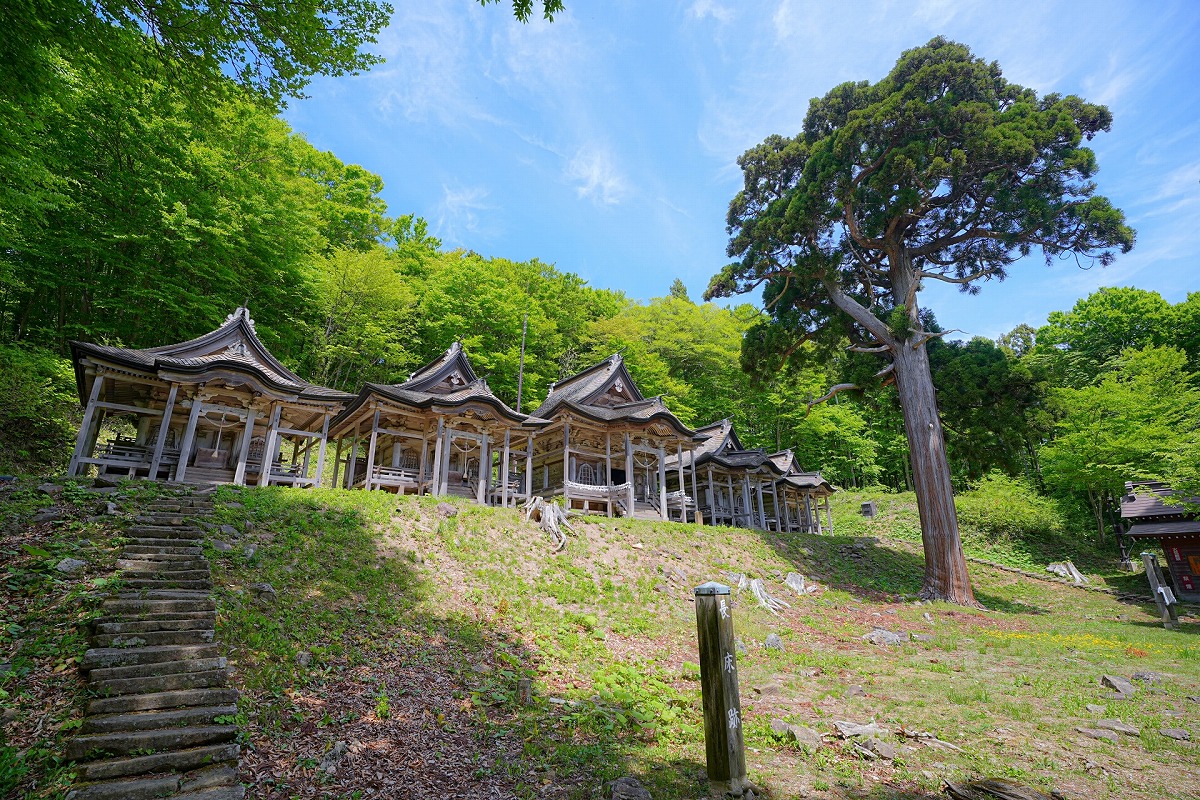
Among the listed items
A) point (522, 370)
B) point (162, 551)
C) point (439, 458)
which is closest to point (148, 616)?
point (162, 551)

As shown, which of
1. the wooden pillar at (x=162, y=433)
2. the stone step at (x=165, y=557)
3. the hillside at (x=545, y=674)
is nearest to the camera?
the hillside at (x=545, y=674)

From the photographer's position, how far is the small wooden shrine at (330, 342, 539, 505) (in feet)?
61.2

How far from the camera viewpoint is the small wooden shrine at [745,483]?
28.2 metres

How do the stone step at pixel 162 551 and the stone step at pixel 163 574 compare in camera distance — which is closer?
the stone step at pixel 163 574

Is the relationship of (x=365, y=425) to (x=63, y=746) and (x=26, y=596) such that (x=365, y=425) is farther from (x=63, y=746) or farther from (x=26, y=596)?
(x=63, y=746)

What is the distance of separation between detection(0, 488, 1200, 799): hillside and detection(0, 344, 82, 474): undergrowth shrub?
1024cm

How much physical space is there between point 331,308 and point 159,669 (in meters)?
26.2

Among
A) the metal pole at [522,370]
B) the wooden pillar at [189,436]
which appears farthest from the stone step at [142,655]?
the metal pole at [522,370]

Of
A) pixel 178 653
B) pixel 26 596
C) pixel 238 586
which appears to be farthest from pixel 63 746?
pixel 238 586

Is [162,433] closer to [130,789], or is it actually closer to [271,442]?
[271,442]

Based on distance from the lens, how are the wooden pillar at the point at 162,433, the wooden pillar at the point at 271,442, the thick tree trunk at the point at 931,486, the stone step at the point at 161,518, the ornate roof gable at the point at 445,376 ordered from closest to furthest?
the stone step at the point at 161,518 < the wooden pillar at the point at 162,433 < the wooden pillar at the point at 271,442 < the thick tree trunk at the point at 931,486 < the ornate roof gable at the point at 445,376

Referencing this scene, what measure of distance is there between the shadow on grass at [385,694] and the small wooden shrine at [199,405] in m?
6.47

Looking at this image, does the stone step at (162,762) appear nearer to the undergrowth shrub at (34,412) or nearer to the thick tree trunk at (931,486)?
the undergrowth shrub at (34,412)

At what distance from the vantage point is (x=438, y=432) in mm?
18422
